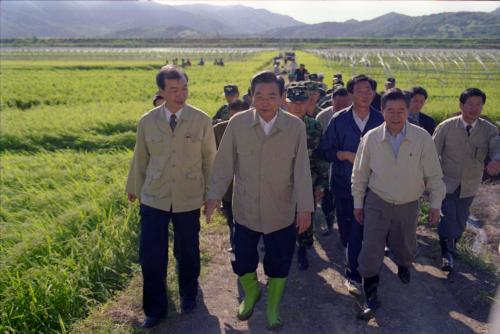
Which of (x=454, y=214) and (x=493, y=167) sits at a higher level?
(x=493, y=167)

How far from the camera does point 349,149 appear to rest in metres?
4.07

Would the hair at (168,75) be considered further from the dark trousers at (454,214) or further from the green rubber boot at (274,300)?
the dark trousers at (454,214)

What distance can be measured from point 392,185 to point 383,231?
1.36ft

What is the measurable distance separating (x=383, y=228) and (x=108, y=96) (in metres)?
14.7

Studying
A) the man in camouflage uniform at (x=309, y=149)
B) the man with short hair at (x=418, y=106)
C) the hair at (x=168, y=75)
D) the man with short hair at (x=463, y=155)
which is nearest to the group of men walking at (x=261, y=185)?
the hair at (x=168, y=75)

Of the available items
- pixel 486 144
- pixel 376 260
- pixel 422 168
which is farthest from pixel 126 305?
pixel 486 144

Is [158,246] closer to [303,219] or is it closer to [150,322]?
[150,322]

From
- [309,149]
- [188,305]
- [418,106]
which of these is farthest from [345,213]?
[418,106]

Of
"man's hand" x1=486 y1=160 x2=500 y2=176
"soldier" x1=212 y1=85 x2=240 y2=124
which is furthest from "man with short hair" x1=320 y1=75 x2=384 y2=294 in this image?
"soldier" x1=212 y1=85 x2=240 y2=124

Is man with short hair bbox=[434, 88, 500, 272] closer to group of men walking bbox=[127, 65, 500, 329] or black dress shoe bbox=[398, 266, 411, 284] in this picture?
black dress shoe bbox=[398, 266, 411, 284]

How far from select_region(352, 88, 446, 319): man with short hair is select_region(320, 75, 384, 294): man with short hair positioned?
0.22 m

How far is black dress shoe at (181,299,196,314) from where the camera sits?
Result: 11.8ft

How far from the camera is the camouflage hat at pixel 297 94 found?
414 cm

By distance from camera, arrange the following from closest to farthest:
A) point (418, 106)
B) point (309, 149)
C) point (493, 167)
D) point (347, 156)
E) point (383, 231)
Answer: point (383, 231) < point (493, 167) < point (347, 156) < point (309, 149) < point (418, 106)
